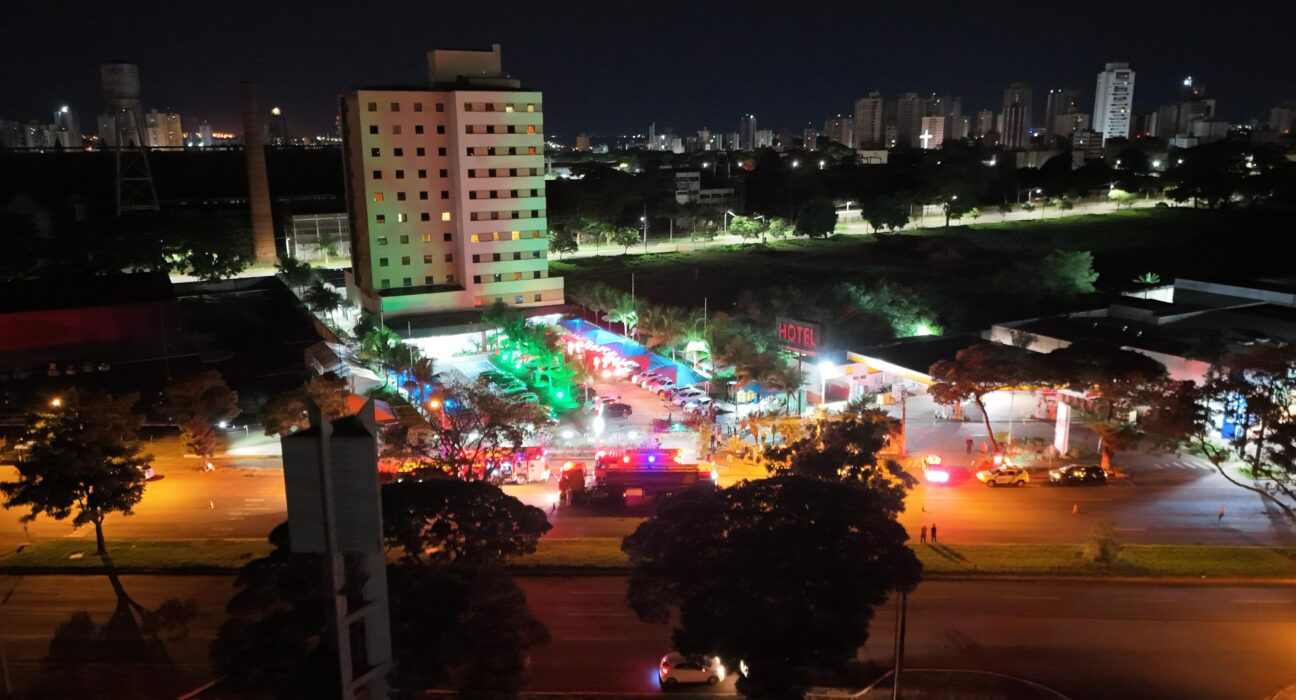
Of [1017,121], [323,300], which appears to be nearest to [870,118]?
[1017,121]

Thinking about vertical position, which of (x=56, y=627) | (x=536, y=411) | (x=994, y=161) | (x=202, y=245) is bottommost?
(x=56, y=627)

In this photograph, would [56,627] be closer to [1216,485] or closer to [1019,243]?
[1216,485]

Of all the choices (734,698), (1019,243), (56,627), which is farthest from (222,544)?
(1019,243)

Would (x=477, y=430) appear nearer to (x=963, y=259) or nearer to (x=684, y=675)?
(x=684, y=675)

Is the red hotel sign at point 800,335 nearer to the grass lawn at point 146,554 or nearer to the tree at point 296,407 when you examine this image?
the tree at point 296,407

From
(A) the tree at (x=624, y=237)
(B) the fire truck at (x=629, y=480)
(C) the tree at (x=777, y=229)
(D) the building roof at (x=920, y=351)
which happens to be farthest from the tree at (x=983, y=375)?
(C) the tree at (x=777, y=229)
